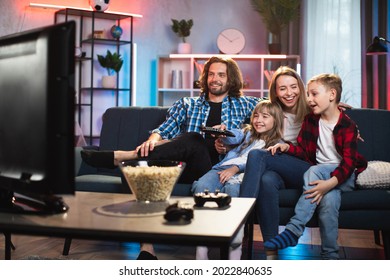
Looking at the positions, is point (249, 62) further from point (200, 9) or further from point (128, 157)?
point (128, 157)

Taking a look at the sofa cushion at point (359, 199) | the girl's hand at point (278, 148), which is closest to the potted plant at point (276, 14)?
the girl's hand at point (278, 148)

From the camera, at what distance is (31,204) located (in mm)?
1418

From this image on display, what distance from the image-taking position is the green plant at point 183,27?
223 inches

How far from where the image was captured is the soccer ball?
18.0 feet

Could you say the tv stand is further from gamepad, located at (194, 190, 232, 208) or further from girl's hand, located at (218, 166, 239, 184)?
girl's hand, located at (218, 166, 239, 184)

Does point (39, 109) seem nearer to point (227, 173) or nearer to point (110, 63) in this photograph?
point (227, 173)

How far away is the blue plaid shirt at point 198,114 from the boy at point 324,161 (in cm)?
45

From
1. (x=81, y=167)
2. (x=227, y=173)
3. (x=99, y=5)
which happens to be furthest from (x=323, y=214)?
Answer: (x=99, y=5)

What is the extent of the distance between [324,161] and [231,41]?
3274 mm

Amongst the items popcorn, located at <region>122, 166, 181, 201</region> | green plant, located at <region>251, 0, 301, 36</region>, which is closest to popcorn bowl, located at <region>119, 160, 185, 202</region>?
popcorn, located at <region>122, 166, 181, 201</region>

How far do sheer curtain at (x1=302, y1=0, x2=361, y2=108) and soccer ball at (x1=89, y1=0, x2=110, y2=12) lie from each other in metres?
1.95

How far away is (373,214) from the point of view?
7.98ft

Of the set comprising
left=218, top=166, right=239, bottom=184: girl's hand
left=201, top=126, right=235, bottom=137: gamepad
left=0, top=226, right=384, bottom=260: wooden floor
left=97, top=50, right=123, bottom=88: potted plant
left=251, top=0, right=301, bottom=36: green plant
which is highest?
left=251, top=0, right=301, bottom=36: green plant

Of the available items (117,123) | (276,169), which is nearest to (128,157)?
(117,123)
